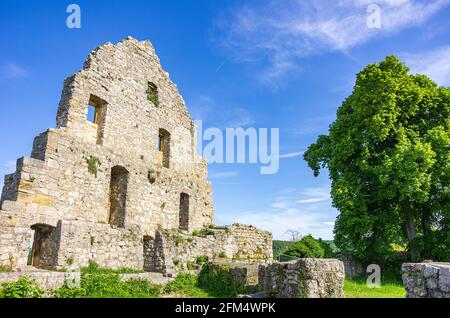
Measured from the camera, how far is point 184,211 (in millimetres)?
18047

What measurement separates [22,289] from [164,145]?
10697 mm

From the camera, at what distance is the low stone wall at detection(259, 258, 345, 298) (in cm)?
838

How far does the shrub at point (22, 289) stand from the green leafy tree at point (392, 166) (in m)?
12.6

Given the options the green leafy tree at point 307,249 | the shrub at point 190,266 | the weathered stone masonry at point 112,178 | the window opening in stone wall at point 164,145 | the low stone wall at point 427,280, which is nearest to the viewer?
the low stone wall at point 427,280

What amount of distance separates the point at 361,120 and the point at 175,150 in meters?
9.86

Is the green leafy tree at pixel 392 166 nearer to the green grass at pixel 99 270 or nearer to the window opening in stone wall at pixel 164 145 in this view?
the window opening in stone wall at pixel 164 145

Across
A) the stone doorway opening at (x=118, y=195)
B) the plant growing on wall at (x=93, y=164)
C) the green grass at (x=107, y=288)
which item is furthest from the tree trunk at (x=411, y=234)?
the plant growing on wall at (x=93, y=164)

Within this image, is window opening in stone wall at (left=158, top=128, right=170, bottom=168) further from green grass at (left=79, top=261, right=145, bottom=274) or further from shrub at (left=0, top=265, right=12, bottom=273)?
shrub at (left=0, top=265, right=12, bottom=273)

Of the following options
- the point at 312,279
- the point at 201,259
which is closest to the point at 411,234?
the point at 201,259

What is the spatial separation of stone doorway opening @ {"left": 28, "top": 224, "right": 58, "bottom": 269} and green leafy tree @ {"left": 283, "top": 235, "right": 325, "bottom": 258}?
14243mm

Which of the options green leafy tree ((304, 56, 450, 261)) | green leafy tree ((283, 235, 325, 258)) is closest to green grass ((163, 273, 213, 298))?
green leafy tree ((304, 56, 450, 261))

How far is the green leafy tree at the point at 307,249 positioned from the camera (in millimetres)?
20797

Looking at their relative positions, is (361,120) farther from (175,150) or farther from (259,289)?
(259,289)
